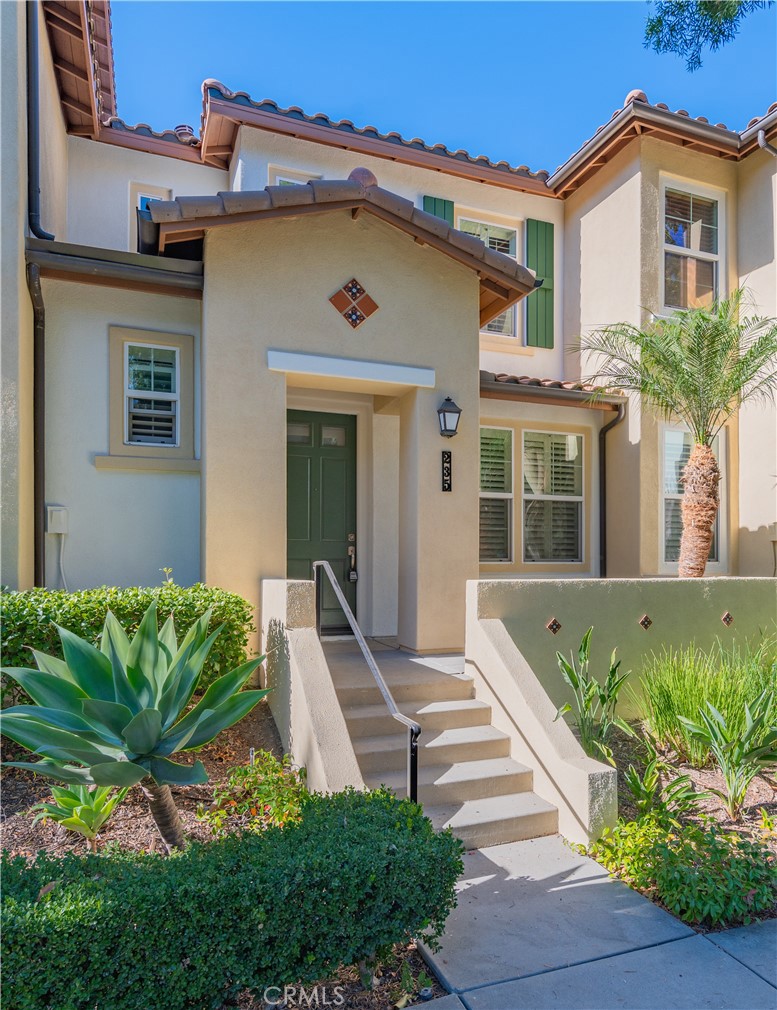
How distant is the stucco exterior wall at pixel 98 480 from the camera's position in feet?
22.3

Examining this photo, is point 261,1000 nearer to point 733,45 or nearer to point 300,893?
point 300,893

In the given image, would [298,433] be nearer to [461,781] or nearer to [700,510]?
[461,781]

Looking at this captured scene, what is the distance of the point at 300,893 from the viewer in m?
3.07

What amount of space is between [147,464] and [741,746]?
6.27m

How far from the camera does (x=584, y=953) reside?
12.0 feet

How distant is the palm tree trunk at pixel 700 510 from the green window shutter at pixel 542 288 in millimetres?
3384

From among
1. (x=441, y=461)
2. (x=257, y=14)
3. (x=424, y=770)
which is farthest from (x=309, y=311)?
(x=424, y=770)

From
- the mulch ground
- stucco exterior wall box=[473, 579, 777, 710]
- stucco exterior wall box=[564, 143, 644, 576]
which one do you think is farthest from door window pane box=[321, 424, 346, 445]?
stucco exterior wall box=[564, 143, 644, 576]

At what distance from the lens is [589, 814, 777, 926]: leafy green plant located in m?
3.96

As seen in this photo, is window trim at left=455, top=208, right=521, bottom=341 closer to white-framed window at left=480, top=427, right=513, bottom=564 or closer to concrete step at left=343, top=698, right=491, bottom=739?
white-framed window at left=480, top=427, right=513, bottom=564

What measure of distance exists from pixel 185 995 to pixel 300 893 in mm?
624

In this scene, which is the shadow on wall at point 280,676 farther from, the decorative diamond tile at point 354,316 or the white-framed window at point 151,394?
the decorative diamond tile at point 354,316

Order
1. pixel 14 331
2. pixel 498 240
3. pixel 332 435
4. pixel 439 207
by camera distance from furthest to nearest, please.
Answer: pixel 498 240, pixel 439 207, pixel 332 435, pixel 14 331

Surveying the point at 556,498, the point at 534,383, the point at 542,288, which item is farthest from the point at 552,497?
the point at 542,288
